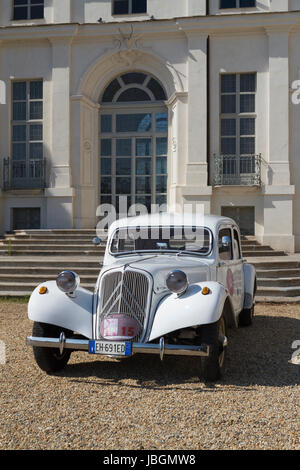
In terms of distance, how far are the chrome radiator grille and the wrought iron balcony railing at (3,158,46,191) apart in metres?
9.59

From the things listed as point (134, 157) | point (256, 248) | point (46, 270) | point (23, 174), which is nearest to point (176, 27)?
point (134, 157)

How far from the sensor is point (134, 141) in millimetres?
14227

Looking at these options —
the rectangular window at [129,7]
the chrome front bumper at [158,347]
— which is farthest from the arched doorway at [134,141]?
the chrome front bumper at [158,347]

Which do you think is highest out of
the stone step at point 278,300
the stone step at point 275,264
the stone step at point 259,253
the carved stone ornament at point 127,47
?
the carved stone ornament at point 127,47

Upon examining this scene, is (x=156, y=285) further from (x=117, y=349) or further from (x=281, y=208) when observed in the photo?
(x=281, y=208)

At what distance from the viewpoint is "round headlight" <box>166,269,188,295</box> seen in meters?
4.65

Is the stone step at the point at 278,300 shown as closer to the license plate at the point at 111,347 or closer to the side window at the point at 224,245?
the side window at the point at 224,245

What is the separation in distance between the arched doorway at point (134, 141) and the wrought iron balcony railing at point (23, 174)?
181cm

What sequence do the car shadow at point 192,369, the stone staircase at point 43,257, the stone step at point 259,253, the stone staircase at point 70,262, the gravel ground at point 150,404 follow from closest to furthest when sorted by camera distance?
1. the gravel ground at point 150,404
2. the car shadow at point 192,369
3. the stone staircase at point 70,262
4. the stone staircase at point 43,257
5. the stone step at point 259,253

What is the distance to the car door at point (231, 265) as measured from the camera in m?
5.73

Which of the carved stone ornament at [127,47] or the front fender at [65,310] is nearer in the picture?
the front fender at [65,310]

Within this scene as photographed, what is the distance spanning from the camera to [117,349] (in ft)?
14.1

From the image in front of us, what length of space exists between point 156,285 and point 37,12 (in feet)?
39.8

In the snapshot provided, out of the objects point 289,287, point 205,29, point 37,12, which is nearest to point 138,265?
point 289,287
